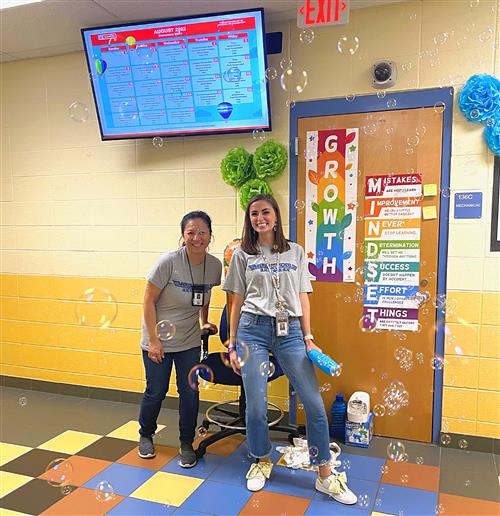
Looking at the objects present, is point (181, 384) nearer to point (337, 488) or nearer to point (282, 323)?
point (282, 323)

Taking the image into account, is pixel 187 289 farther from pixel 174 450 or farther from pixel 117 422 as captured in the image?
pixel 117 422

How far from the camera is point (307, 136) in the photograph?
3164 mm

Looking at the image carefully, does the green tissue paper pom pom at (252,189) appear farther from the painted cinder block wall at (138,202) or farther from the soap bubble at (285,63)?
the soap bubble at (285,63)

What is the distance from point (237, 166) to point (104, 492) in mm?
2071

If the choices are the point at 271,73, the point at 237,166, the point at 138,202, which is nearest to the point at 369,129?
the point at 271,73

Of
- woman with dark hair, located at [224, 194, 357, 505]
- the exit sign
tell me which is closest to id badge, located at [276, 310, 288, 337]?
woman with dark hair, located at [224, 194, 357, 505]

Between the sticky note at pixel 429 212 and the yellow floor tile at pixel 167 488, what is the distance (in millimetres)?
1987

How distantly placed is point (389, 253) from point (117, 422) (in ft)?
7.18

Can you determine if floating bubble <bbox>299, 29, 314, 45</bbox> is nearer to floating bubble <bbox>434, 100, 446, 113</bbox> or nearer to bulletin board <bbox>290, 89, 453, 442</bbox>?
bulletin board <bbox>290, 89, 453, 442</bbox>

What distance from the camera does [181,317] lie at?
2783 mm

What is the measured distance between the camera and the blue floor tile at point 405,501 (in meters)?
2.28

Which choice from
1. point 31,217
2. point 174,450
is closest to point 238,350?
point 174,450

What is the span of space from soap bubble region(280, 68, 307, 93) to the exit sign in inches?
16.2

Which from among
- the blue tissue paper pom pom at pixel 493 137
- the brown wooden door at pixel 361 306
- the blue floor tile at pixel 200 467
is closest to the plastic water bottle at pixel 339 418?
the brown wooden door at pixel 361 306
